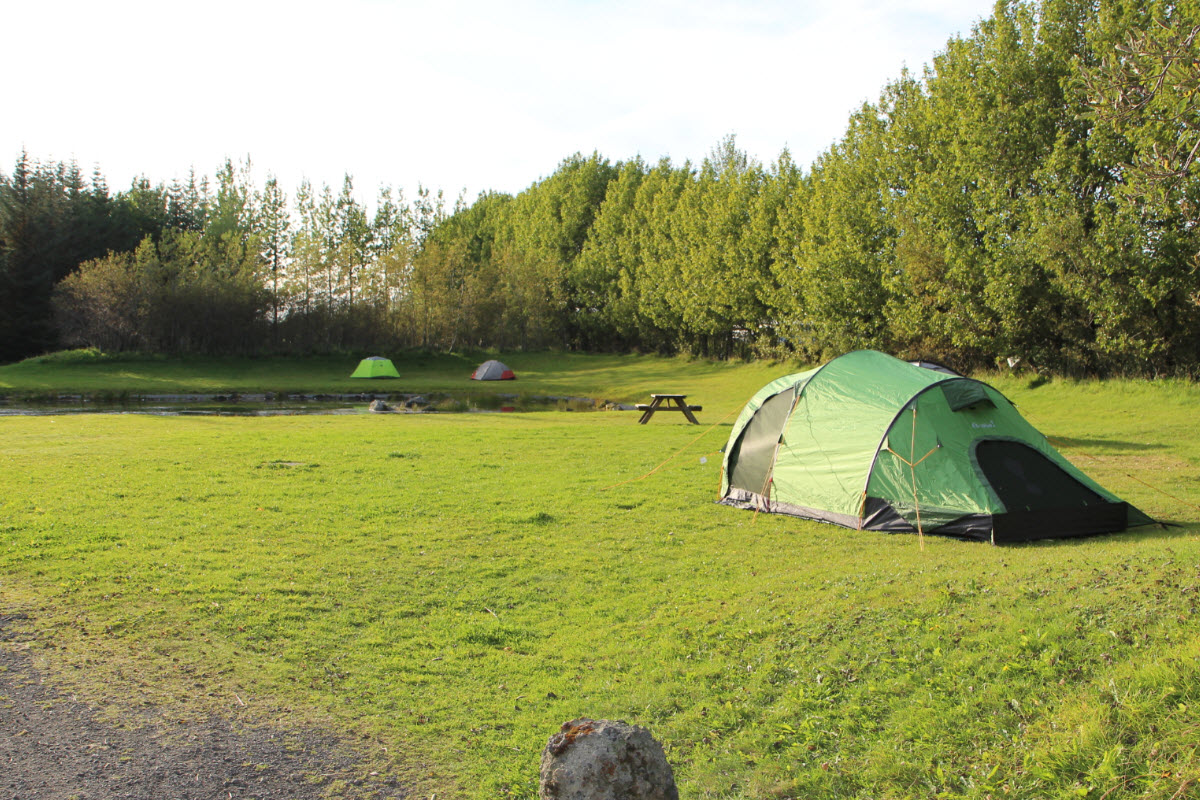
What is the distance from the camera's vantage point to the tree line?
2478cm

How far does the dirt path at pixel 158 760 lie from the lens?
479 cm

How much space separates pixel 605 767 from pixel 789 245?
154 feet

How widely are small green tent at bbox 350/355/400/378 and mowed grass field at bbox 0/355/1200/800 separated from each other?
1353 inches

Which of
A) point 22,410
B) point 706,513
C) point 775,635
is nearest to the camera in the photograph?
point 775,635

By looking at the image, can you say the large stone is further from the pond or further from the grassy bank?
the grassy bank

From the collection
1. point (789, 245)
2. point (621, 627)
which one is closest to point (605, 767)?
point (621, 627)

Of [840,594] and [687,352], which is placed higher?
→ [687,352]

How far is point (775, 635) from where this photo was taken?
23.0 ft

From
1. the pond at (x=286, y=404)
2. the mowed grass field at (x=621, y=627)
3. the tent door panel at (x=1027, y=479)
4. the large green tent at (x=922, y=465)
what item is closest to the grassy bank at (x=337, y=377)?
the pond at (x=286, y=404)

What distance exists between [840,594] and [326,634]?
4800 millimetres

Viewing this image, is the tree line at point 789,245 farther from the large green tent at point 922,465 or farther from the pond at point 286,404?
the pond at point 286,404

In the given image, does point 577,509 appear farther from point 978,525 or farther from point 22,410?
point 22,410

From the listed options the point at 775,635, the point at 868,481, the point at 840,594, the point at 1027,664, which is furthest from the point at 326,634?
the point at 868,481

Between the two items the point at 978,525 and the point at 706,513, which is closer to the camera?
the point at 978,525
